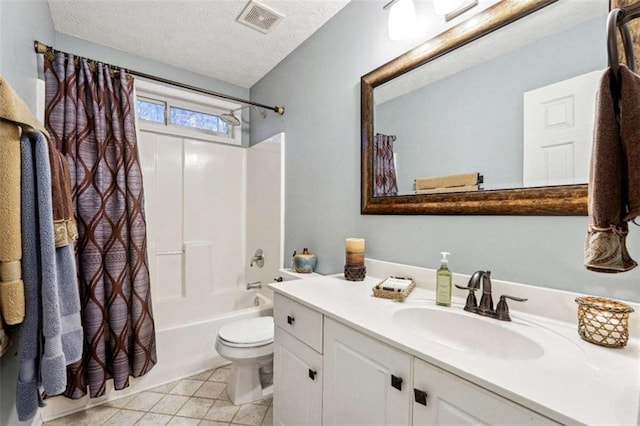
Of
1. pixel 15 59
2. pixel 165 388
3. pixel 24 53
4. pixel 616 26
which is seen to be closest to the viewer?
pixel 616 26

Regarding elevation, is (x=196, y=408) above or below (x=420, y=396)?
below

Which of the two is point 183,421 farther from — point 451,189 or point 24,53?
point 24,53

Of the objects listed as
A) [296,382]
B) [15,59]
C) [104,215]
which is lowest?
[296,382]

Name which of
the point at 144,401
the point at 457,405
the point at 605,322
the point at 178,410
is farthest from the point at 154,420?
the point at 605,322

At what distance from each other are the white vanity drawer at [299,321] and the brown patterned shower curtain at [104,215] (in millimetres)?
1110

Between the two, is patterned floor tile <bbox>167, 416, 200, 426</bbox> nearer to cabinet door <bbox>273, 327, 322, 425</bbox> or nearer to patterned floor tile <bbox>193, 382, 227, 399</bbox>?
patterned floor tile <bbox>193, 382, 227, 399</bbox>

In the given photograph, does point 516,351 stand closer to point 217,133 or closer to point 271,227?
point 271,227

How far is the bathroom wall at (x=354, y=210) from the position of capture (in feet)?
3.15

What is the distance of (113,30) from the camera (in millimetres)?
2039

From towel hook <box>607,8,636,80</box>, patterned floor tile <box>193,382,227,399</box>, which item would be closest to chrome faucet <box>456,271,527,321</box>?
towel hook <box>607,8,636,80</box>

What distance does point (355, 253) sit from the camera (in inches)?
60.0

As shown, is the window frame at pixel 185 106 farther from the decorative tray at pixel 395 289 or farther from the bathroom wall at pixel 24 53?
the decorative tray at pixel 395 289

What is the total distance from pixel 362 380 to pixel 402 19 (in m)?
1.52

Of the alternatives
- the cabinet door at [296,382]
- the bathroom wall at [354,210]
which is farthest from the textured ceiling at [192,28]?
the cabinet door at [296,382]
